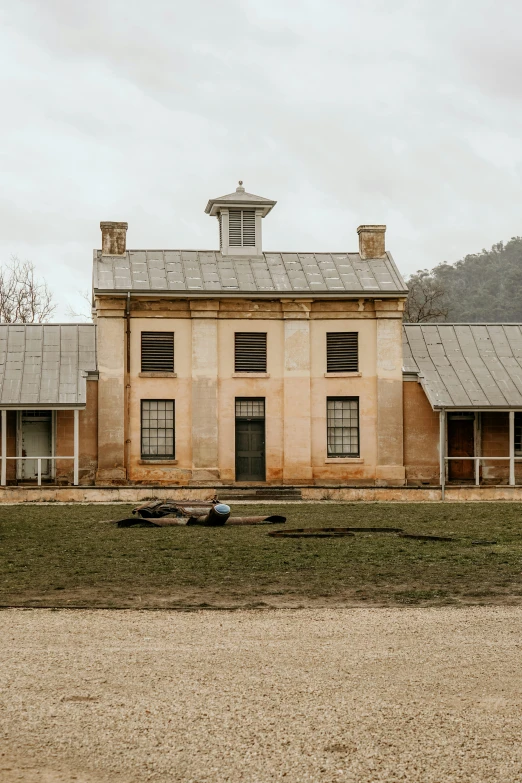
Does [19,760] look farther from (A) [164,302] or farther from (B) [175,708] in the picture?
(A) [164,302]

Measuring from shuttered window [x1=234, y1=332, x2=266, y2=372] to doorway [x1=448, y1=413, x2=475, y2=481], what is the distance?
5587 mm

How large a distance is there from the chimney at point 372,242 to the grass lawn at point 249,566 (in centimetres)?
1491

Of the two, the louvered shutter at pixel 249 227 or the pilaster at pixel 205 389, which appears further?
the louvered shutter at pixel 249 227

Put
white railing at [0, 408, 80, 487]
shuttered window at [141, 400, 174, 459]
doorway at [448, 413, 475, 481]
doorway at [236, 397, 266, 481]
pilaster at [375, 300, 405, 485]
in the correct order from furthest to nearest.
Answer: doorway at [448, 413, 475, 481]
doorway at [236, 397, 266, 481]
pilaster at [375, 300, 405, 485]
shuttered window at [141, 400, 174, 459]
white railing at [0, 408, 80, 487]

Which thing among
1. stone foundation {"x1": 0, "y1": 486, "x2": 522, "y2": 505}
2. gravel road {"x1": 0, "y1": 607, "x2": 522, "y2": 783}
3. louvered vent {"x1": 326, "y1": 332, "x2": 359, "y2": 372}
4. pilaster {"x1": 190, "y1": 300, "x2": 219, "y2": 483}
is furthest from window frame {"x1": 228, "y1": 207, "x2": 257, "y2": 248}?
gravel road {"x1": 0, "y1": 607, "x2": 522, "y2": 783}

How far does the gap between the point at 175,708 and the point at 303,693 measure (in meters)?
0.83

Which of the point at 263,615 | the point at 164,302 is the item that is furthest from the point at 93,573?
the point at 164,302

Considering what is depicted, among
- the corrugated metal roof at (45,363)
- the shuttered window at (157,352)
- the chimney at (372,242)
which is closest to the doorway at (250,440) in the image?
the shuttered window at (157,352)

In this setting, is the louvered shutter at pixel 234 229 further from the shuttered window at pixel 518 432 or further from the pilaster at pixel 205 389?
the shuttered window at pixel 518 432

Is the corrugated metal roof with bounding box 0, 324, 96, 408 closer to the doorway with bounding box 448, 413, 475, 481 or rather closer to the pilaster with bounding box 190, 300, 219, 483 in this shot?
the pilaster with bounding box 190, 300, 219, 483

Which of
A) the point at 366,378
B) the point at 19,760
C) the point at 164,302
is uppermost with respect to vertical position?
the point at 164,302

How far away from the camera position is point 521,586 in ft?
37.3

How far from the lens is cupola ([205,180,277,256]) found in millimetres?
33281

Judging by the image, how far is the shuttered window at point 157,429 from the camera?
3066cm
